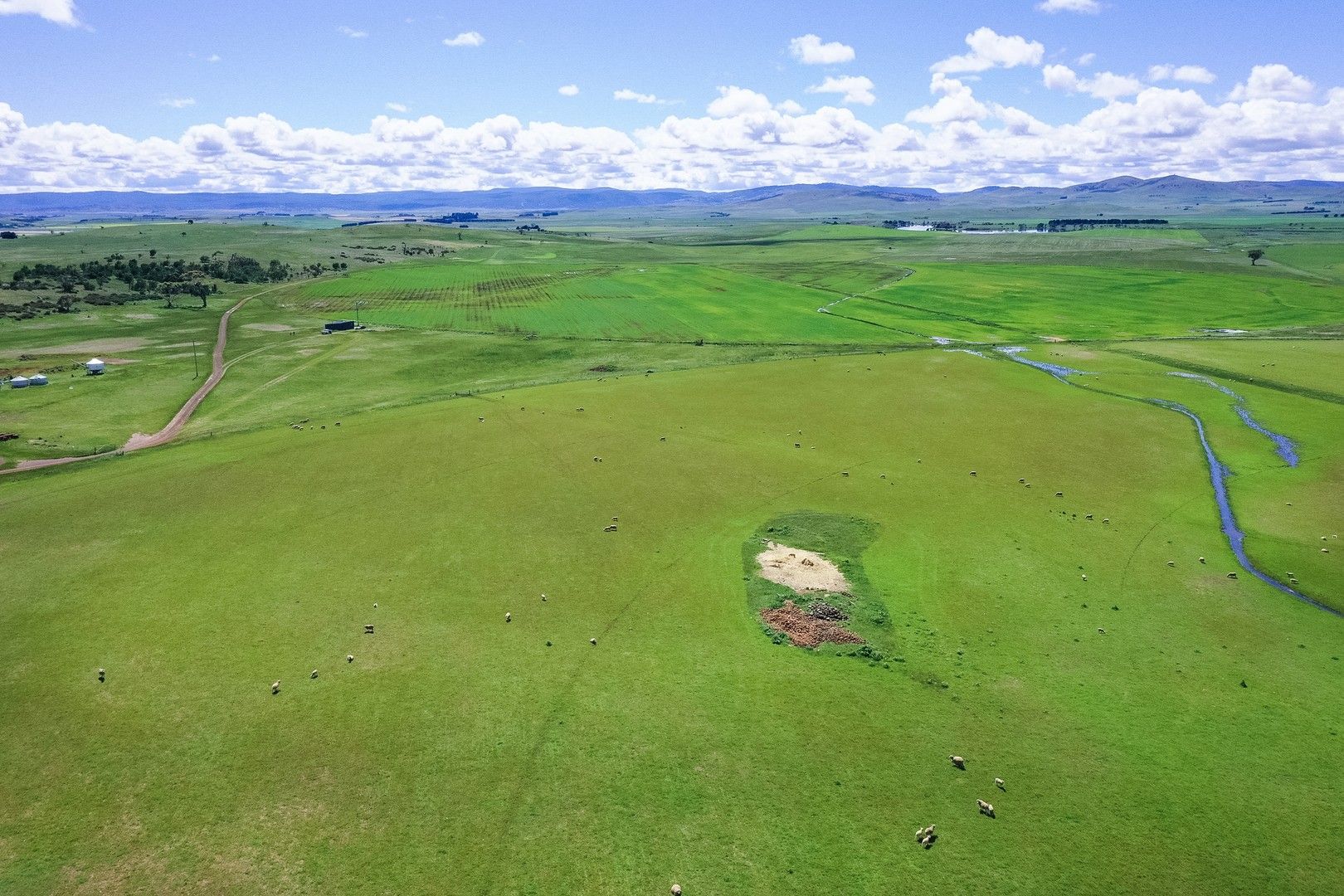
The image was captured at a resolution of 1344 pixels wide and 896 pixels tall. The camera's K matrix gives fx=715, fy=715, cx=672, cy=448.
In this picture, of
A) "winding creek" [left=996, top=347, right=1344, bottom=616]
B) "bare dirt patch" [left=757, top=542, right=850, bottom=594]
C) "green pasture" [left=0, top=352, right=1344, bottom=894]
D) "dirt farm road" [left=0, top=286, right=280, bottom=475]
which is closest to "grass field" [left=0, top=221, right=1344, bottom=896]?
"green pasture" [left=0, top=352, right=1344, bottom=894]

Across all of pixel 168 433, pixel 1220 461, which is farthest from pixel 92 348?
pixel 1220 461

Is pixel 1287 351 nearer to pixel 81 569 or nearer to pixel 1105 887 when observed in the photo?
pixel 1105 887

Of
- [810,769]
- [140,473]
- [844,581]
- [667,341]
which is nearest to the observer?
[810,769]

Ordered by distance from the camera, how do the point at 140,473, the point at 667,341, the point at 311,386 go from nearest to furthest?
the point at 140,473 < the point at 311,386 < the point at 667,341

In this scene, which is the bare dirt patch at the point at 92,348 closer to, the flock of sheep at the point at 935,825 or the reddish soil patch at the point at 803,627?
the reddish soil patch at the point at 803,627

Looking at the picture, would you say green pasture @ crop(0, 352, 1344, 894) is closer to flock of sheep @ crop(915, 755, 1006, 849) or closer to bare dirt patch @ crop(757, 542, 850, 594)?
flock of sheep @ crop(915, 755, 1006, 849)

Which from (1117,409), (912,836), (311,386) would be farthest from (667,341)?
(912,836)

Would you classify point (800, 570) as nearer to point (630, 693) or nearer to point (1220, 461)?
point (630, 693)

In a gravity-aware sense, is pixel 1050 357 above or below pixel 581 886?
above
